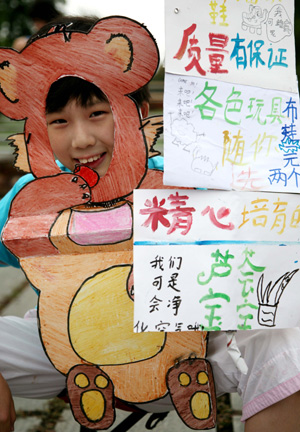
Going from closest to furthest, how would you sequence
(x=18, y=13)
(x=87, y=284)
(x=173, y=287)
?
1. (x=173, y=287)
2. (x=87, y=284)
3. (x=18, y=13)

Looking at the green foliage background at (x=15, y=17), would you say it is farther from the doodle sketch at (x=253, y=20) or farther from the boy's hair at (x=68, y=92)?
the doodle sketch at (x=253, y=20)

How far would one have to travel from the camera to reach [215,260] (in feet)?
3.33

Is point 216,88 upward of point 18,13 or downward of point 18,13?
downward

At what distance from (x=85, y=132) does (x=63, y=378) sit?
1.73ft

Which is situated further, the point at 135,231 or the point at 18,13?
the point at 18,13

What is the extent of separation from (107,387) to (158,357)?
0.12 meters

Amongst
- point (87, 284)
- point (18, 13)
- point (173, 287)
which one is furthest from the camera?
point (18, 13)

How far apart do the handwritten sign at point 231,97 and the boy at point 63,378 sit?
208 millimetres

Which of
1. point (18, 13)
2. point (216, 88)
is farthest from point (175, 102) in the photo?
point (18, 13)

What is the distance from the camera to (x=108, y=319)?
1.11 metres

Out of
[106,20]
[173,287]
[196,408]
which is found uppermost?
[106,20]

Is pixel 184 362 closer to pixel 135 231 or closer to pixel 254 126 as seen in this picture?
pixel 135 231

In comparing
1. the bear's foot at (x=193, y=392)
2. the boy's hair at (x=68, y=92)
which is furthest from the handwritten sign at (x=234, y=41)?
the bear's foot at (x=193, y=392)

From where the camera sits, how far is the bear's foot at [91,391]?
3.62ft
